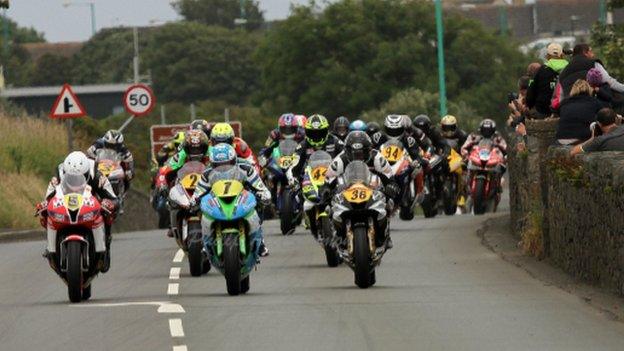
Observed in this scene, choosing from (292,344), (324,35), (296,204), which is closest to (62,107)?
(296,204)

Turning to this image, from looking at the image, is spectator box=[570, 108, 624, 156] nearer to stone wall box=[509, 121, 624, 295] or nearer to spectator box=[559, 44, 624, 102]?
stone wall box=[509, 121, 624, 295]

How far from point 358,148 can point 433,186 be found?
15.5m

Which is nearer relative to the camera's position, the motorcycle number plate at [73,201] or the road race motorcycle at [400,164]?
the motorcycle number plate at [73,201]

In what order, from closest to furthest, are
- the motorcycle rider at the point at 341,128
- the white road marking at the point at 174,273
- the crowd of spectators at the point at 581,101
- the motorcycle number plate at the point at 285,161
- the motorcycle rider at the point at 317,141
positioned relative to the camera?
the crowd of spectators at the point at 581,101 → the white road marking at the point at 174,273 → the motorcycle rider at the point at 317,141 → the motorcycle rider at the point at 341,128 → the motorcycle number plate at the point at 285,161

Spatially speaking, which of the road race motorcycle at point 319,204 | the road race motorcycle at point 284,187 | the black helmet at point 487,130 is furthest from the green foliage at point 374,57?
the road race motorcycle at point 319,204

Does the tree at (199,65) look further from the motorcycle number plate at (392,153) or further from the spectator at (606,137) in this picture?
the spectator at (606,137)

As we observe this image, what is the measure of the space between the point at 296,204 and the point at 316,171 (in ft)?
13.3

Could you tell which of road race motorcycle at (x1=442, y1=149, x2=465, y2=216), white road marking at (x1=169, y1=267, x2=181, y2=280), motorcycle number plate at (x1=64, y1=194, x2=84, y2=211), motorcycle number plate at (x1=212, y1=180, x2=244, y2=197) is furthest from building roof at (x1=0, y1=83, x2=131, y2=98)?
motorcycle number plate at (x1=64, y1=194, x2=84, y2=211)

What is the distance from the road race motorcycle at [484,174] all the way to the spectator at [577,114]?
14138 millimetres

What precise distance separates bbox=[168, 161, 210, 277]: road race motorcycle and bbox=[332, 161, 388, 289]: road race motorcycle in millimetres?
2470

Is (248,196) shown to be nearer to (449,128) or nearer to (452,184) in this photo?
(452,184)

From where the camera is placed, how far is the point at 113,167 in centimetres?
3391

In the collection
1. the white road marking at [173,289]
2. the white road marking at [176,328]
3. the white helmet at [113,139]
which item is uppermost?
the white helmet at [113,139]

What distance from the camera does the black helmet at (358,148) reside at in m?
23.0
